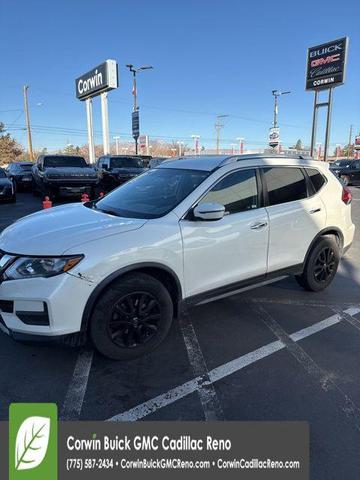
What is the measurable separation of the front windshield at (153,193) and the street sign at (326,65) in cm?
2295

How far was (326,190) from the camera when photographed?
4887mm

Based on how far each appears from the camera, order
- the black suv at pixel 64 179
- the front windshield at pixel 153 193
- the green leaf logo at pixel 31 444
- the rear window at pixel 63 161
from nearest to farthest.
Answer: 1. the green leaf logo at pixel 31 444
2. the front windshield at pixel 153 193
3. the black suv at pixel 64 179
4. the rear window at pixel 63 161

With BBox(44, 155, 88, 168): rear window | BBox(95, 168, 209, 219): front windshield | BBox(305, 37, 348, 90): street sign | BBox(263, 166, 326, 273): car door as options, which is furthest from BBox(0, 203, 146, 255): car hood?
BBox(305, 37, 348, 90): street sign

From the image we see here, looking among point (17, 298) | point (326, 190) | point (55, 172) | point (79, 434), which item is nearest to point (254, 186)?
point (326, 190)

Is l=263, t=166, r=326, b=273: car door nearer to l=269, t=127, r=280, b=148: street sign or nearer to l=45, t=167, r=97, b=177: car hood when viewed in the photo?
l=45, t=167, r=97, b=177: car hood

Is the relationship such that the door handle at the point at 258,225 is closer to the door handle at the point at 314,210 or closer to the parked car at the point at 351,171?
the door handle at the point at 314,210

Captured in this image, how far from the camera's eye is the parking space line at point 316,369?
2.77m

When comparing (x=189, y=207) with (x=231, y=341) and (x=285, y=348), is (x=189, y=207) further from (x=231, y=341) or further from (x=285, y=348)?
(x=285, y=348)

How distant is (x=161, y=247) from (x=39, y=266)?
3.33 ft

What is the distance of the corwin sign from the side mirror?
81.9 ft

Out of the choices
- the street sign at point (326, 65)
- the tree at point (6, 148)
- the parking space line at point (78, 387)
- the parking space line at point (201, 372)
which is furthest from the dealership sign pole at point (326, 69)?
the tree at point (6, 148)

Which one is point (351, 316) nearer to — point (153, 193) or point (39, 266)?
point (153, 193)

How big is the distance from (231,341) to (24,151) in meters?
83.1

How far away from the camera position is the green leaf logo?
7.22 feet
